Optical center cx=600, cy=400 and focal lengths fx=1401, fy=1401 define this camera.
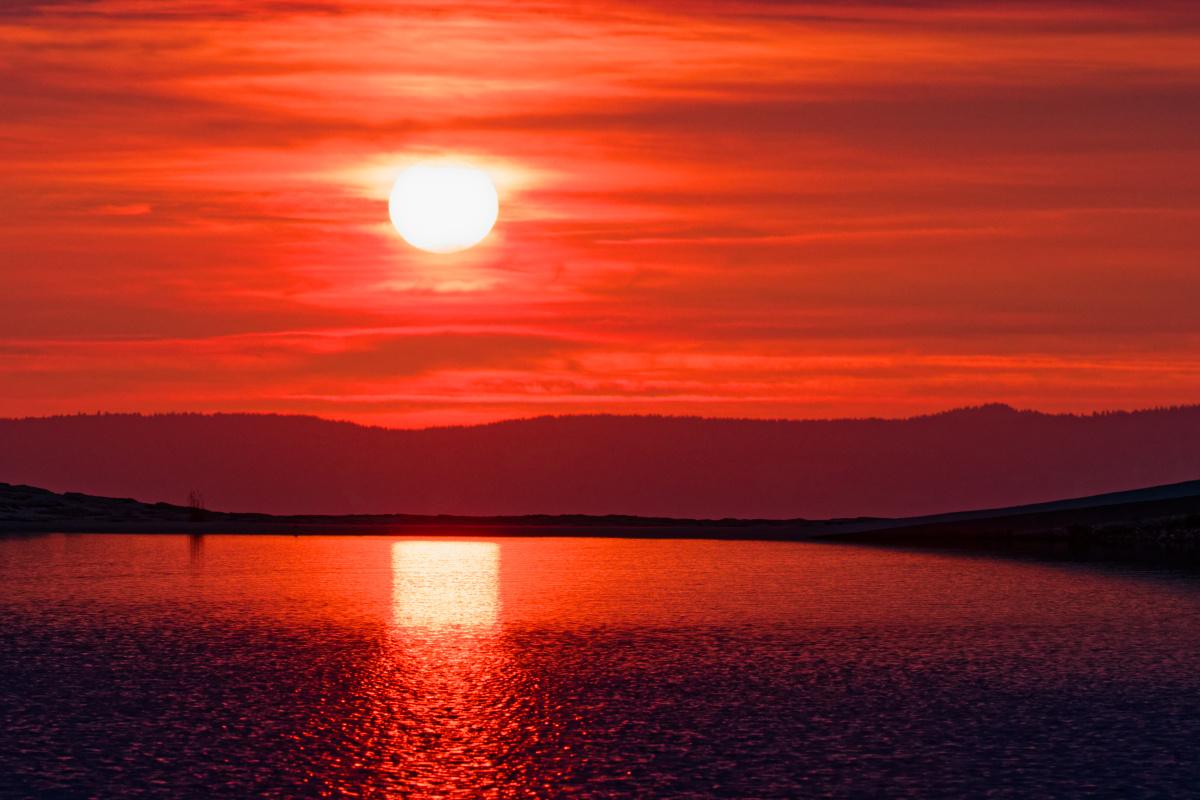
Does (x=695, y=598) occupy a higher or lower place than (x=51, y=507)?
lower

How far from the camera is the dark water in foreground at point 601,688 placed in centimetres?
2219

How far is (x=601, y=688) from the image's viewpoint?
102ft

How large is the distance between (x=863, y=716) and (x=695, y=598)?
88.2ft

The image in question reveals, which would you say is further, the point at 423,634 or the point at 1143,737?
the point at 423,634

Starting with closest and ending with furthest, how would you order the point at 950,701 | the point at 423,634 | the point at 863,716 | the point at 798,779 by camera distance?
the point at 798,779 < the point at 863,716 < the point at 950,701 < the point at 423,634

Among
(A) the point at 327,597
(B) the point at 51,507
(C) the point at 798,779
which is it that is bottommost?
(C) the point at 798,779

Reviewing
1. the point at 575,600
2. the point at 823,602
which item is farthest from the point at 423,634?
the point at 823,602

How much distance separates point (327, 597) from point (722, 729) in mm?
31501

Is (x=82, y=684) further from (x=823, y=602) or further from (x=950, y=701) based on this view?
(x=823, y=602)

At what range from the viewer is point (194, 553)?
88.2m

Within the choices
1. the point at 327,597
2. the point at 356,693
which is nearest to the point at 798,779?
the point at 356,693

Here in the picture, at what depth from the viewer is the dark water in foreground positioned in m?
22.2

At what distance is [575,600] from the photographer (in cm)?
5328

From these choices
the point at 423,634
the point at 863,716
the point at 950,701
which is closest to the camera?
the point at 863,716
